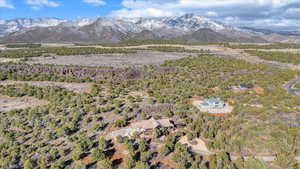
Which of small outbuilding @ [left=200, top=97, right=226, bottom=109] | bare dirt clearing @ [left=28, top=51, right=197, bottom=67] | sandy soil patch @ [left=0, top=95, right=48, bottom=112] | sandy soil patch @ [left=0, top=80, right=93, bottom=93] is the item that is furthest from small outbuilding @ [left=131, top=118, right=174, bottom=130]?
bare dirt clearing @ [left=28, top=51, right=197, bottom=67]

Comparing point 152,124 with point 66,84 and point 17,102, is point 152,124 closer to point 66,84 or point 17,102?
point 17,102

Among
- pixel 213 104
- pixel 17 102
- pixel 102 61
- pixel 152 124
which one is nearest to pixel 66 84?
pixel 17 102

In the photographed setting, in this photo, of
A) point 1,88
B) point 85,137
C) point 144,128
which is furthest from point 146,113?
point 1,88

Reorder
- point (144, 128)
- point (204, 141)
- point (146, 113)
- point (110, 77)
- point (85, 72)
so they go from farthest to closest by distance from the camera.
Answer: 1. point (85, 72)
2. point (110, 77)
3. point (146, 113)
4. point (144, 128)
5. point (204, 141)

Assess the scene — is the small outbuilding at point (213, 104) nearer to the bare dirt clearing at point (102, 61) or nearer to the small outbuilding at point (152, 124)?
the small outbuilding at point (152, 124)

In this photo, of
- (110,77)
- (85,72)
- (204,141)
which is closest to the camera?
(204,141)

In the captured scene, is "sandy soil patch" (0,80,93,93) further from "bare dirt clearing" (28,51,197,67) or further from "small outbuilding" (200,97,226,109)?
"bare dirt clearing" (28,51,197,67)

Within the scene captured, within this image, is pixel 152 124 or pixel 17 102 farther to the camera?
pixel 17 102

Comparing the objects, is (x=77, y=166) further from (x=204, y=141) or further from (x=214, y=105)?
(x=214, y=105)
